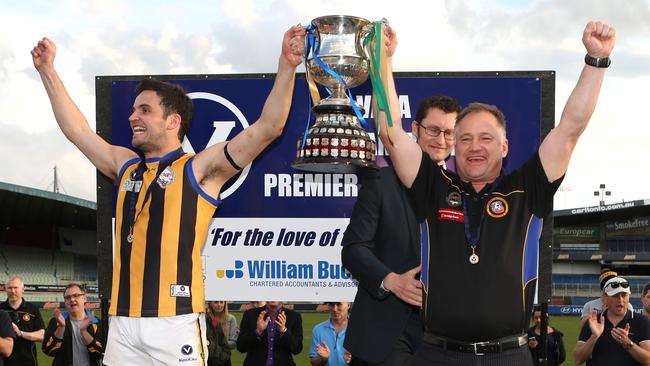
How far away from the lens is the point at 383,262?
12.9 feet

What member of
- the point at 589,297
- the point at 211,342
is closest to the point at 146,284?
the point at 211,342

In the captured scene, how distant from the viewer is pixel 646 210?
5622 cm

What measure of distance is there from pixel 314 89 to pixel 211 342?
16.4 feet

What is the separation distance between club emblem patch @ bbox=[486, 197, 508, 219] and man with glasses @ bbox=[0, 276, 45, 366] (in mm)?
6900

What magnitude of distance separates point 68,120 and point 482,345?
2.98 metres

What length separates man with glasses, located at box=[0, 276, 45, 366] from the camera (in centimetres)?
883

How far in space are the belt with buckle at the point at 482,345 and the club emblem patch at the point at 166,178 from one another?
1.87m

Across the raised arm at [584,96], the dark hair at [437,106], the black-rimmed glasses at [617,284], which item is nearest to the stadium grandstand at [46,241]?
the black-rimmed glasses at [617,284]

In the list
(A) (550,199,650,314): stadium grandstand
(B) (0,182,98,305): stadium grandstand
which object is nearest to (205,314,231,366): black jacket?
(B) (0,182,98,305): stadium grandstand

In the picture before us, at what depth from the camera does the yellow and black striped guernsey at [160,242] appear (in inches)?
169

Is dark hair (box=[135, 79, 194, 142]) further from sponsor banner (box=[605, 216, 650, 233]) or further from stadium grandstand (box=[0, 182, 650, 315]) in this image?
sponsor banner (box=[605, 216, 650, 233])

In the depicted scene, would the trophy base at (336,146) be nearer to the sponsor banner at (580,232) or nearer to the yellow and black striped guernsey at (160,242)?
the yellow and black striped guernsey at (160,242)

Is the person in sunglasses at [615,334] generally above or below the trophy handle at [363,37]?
below

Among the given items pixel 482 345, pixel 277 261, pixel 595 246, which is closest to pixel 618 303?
pixel 277 261
